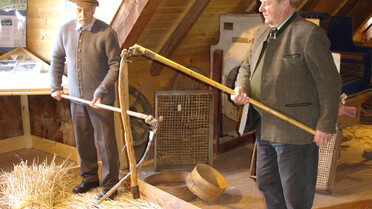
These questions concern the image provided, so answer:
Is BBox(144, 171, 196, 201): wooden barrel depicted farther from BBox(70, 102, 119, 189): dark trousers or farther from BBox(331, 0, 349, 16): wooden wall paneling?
BBox(331, 0, 349, 16): wooden wall paneling

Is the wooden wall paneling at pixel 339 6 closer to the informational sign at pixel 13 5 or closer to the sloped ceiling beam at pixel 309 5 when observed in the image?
the sloped ceiling beam at pixel 309 5

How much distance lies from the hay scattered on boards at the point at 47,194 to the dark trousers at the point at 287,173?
2.39ft

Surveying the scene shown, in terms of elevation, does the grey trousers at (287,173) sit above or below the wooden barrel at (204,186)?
above

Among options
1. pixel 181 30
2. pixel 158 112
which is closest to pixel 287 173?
pixel 158 112

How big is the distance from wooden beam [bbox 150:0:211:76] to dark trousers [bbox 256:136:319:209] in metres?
2.05

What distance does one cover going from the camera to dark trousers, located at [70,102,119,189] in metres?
3.21

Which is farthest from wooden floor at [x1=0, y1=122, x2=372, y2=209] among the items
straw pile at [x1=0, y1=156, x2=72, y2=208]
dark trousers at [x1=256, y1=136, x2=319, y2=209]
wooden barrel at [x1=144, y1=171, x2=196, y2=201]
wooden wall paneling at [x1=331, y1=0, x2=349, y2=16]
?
wooden wall paneling at [x1=331, y1=0, x2=349, y2=16]

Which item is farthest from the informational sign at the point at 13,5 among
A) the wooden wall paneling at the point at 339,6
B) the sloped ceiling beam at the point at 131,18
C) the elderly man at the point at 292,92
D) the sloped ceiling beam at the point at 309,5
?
the wooden wall paneling at the point at 339,6

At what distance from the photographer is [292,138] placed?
2324mm

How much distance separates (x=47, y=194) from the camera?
3.05m

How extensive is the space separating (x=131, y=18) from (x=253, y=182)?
1825mm

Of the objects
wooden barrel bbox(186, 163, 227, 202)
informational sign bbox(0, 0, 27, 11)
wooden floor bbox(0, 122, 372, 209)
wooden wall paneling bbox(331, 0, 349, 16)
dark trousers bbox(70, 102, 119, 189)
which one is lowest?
wooden floor bbox(0, 122, 372, 209)

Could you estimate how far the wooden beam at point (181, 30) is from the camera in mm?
4188

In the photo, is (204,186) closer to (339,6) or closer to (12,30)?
(12,30)
